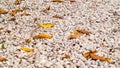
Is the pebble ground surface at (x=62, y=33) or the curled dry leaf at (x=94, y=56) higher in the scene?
the pebble ground surface at (x=62, y=33)

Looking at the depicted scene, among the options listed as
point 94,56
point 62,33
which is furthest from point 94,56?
point 62,33

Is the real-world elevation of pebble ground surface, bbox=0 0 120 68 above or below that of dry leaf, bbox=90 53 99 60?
above

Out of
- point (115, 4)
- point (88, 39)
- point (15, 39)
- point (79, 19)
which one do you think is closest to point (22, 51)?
point (15, 39)

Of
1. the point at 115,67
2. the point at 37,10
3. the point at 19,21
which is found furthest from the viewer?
the point at 37,10

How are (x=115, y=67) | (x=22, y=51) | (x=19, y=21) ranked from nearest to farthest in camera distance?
(x=115, y=67)
(x=22, y=51)
(x=19, y=21)

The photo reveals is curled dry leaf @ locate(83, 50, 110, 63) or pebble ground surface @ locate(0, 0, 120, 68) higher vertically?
pebble ground surface @ locate(0, 0, 120, 68)

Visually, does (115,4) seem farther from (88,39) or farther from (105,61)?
(105,61)

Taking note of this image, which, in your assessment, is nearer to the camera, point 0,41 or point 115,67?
point 115,67

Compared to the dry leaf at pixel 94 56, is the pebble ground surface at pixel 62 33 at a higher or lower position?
higher
